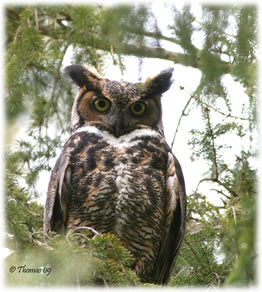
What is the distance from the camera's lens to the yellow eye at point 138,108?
93.2 inches

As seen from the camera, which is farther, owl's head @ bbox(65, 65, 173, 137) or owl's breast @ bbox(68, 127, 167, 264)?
owl's head @ bbox(65, 65, 173, 137)

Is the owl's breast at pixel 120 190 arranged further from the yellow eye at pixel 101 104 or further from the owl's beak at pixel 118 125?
the yellow eye at pixel 101 104

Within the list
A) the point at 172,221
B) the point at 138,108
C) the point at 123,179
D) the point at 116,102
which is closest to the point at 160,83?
the point at 138,108

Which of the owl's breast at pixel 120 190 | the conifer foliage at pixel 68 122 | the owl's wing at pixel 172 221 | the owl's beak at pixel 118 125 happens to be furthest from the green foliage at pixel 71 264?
the owl's beak at pixel 118 125

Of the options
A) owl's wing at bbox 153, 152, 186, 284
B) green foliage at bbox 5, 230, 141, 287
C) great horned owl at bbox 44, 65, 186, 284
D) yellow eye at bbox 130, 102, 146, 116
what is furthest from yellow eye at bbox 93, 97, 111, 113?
green foliage at bbox 5, 230, 141, 287

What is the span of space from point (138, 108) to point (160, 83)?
9.6 inches

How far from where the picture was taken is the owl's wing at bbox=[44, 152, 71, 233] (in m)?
2.16

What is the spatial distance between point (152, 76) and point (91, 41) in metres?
0.54

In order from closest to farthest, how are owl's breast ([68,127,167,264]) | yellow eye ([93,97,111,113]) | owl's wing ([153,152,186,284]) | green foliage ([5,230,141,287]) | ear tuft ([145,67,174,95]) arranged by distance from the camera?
green foliage ([5,230,141,287]) → owl's breast ([68,127,167,264]) → owl's wing ([153,152,186,284]) → yellow eye ([93,97,111,113]) → ear tuft ([145,67,174,95])

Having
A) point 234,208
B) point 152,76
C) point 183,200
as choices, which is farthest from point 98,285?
point 152,76

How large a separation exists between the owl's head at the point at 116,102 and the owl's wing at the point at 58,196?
0.30m

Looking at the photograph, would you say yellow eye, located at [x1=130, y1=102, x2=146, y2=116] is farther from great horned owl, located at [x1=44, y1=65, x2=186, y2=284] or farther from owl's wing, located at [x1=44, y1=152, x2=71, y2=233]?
owl's wing, located at [x1=44, y1=152, x2=71, y2=233]

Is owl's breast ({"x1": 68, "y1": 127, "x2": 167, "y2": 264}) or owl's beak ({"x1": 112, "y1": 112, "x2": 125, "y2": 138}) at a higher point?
owl's beak ({"x1": 112, "y1": 112, "x2": 125, "y2": 138})

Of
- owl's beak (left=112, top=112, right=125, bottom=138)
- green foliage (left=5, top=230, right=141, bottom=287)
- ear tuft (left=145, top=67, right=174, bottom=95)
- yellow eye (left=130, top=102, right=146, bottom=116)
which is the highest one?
ear tuft (left=145, top=67, right=174, bottom=95)
